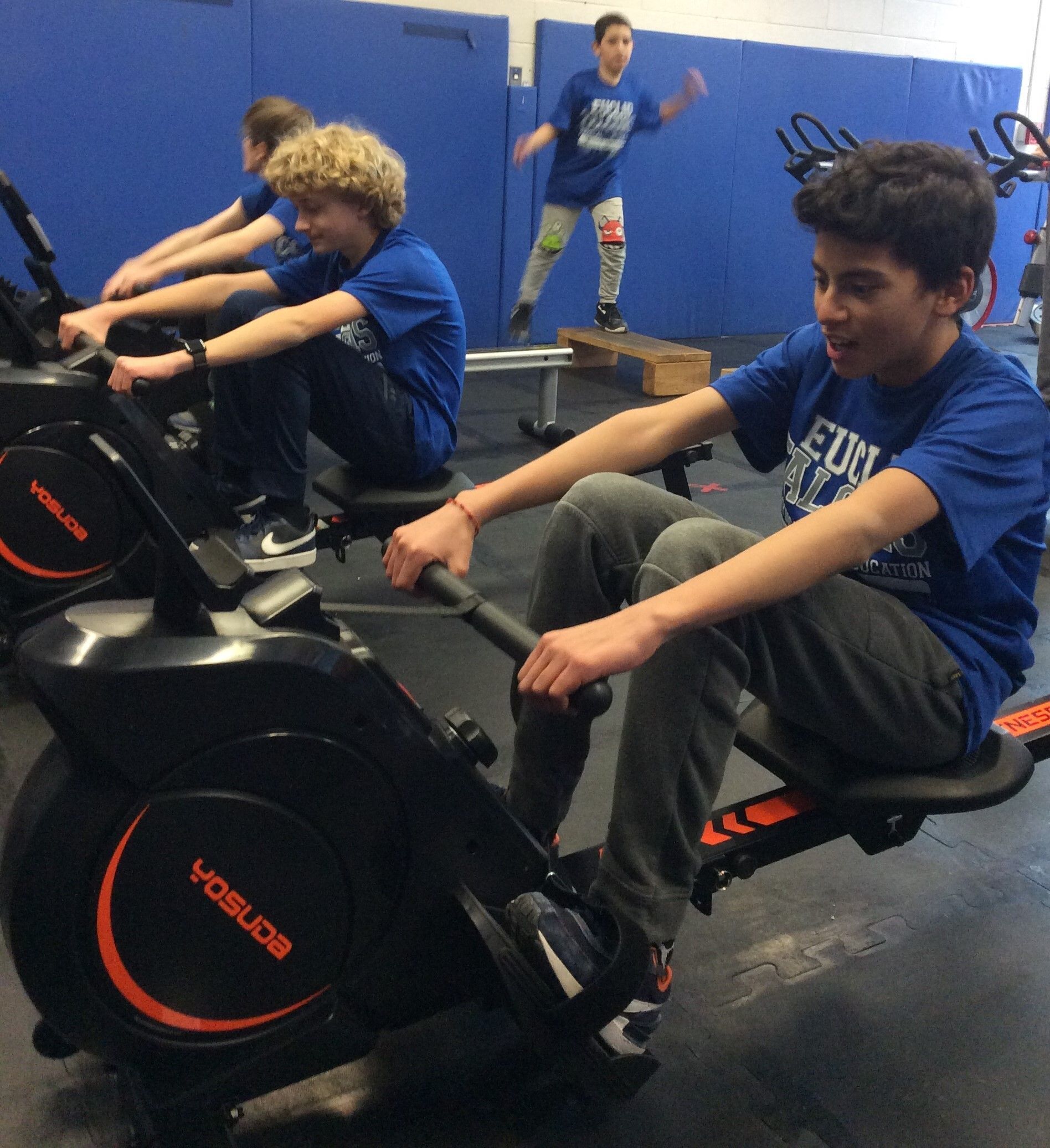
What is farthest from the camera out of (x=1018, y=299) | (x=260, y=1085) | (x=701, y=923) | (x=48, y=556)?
(x=1018, y=299)

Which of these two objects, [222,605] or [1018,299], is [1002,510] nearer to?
[222,605]

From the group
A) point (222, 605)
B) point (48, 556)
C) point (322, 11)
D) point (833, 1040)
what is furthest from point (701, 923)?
point (322, 11)

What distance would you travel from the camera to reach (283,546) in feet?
8.05

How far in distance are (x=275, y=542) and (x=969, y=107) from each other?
6.58 m

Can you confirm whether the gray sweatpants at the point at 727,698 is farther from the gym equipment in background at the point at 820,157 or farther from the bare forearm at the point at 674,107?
the bare forearm at the point at 674,107

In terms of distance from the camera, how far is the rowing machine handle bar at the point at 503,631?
0.97m

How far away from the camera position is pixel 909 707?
4.00 feet

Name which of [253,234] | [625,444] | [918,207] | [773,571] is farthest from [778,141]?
[773,571]

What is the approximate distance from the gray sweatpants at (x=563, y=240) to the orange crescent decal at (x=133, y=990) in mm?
4762

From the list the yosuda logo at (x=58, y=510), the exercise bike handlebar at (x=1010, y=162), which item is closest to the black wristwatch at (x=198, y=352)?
the yosuda logo at (x=58, y=510)

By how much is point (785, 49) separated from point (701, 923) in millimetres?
6027

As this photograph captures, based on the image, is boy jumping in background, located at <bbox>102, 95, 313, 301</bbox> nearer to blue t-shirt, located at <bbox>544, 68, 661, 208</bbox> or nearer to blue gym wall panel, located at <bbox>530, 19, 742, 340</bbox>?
blue t-shirt, located at <bbox>544, 68, 661, 208</bbox>

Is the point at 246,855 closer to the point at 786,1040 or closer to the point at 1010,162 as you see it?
the point at 786,1040

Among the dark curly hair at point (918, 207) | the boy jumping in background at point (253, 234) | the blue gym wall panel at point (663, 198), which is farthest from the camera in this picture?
the blue gym wall panel at point (663, 198)
